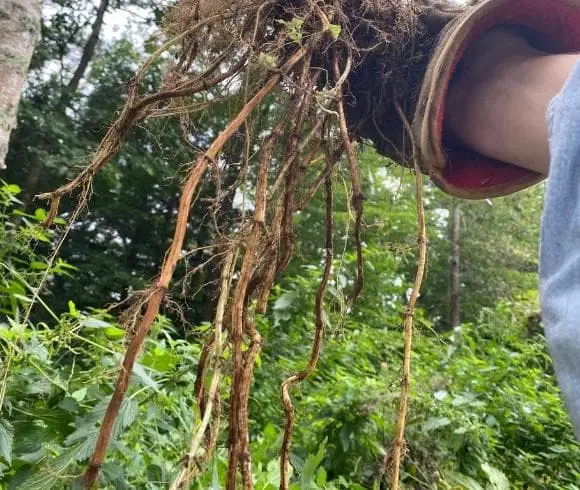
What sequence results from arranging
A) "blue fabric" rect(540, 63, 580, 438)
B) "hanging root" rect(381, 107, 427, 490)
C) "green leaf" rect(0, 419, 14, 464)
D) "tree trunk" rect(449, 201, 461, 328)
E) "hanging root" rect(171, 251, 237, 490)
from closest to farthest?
"blue fabric" rect(540, 63, 580, 438) → "hanging root" rect(171, 251, 237, 490) → "hanging root" rect(381, 107, 427, 490) → "green leaf" rect(0, 419, 14, 464) → "tree trunk" rect(449, 201, 461, 328)

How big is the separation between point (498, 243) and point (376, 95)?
341 inches

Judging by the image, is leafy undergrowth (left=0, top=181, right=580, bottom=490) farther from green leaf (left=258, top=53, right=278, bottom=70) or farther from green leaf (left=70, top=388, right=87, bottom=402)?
green leaf (left=258, top=53, right=278, bottom=70)

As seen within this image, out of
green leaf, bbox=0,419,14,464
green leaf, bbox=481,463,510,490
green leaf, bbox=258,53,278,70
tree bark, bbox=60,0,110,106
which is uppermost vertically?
tree bark, bbox=60,0,110,106

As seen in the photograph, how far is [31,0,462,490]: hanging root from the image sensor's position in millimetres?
665

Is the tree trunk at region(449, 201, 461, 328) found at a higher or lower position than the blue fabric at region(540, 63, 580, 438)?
higher

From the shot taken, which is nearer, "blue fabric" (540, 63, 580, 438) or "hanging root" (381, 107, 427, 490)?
"blue fabric" (540, 63, 580, 438)

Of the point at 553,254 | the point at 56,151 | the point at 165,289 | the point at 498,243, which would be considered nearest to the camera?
the point at 553,254

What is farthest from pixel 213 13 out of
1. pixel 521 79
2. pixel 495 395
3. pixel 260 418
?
pixel 495 395

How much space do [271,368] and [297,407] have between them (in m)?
0.54

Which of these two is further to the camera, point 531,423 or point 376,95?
point 531,423

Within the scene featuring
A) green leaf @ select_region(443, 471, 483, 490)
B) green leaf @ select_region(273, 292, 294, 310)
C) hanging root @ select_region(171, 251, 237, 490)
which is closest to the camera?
hanging root @ select_region(171, 251, 237, 490)

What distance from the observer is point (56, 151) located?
585cm

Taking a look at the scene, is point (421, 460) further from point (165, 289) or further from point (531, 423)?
point (165, 289)

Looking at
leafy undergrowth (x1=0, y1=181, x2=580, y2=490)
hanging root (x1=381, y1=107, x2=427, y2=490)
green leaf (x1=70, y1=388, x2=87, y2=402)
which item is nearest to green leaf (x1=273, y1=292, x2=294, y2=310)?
leafy undergrowth (x1=0, y1=181, x2=580, y2=490)
